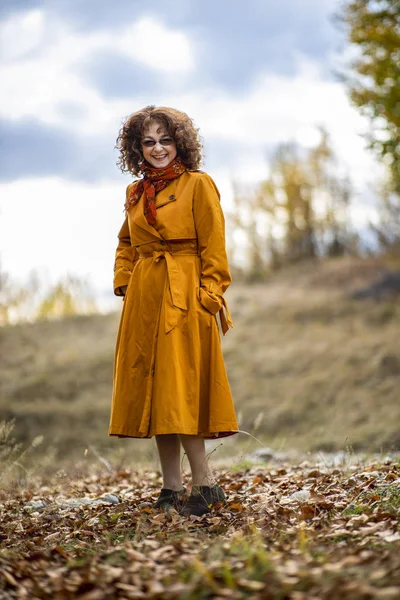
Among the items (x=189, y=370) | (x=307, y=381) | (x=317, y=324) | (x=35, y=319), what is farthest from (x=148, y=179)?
(x=35, y=319)

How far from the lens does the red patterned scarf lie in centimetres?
428

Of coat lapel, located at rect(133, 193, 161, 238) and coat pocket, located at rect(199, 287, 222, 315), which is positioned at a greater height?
coat lapel, located at rect(133, 193, 161, 238)

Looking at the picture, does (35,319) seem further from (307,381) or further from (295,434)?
(295,434)

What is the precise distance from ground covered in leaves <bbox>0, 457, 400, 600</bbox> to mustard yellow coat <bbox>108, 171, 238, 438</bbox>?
23.2 inches

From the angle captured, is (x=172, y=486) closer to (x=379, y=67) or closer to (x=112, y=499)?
(x=112, y=499)

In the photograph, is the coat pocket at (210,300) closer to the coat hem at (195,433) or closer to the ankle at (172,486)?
the coat hem at (195,433)

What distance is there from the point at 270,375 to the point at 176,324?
35.1 ft

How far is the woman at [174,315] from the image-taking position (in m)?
4.09

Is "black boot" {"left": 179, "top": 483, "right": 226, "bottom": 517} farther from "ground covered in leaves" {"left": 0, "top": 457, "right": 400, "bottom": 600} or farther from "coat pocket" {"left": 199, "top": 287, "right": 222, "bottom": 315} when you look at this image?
"coat pocket" {"left": 199, "top": 287, "right": 222, "bottom": 315}

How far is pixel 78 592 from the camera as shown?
2701 mm

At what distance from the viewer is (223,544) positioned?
311 centimetres

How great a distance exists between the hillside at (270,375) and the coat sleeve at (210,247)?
477 cm

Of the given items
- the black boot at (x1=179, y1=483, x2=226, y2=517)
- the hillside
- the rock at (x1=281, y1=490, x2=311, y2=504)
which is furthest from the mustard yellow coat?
the hillside

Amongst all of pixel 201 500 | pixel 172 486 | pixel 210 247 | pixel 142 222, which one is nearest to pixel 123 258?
pixel 142 222
